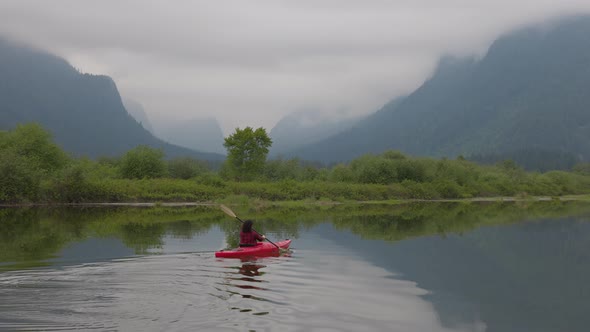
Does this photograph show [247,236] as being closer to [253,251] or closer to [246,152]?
[253,251]

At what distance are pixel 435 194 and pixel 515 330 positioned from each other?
74.9 meters

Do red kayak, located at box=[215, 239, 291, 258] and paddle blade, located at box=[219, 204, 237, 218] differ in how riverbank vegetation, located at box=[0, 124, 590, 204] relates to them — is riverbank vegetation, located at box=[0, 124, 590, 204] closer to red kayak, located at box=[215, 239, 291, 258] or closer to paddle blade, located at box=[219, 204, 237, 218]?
paddle blade, located at box=[219, 204, 237, 218]

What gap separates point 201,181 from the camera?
74.4 metres

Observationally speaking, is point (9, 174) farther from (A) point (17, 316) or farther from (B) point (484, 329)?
(B) point (484, 329)

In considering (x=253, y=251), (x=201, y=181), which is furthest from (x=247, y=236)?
(x=201, y=181)

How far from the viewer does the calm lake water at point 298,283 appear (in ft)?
41.0

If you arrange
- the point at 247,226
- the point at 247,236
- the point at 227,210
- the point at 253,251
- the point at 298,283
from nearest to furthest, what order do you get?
1. the point at 298,283
2. the point at 253,251
3. the point at 247,226
4. the point at 247,236
5. the point at 227,210

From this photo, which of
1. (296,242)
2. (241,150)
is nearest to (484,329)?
(296,242)

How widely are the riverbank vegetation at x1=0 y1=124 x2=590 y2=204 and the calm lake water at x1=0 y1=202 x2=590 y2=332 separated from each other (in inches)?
1227

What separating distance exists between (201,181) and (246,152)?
13063 mm

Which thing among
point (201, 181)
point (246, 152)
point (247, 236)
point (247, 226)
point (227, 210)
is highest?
point (246, 152)

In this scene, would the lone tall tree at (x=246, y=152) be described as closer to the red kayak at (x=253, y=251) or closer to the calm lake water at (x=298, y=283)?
the calm lake water at (x=298, y=283)

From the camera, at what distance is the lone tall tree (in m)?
84.9

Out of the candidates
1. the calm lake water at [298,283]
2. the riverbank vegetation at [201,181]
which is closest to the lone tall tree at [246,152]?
the riverbank vegetation at [201,181]
